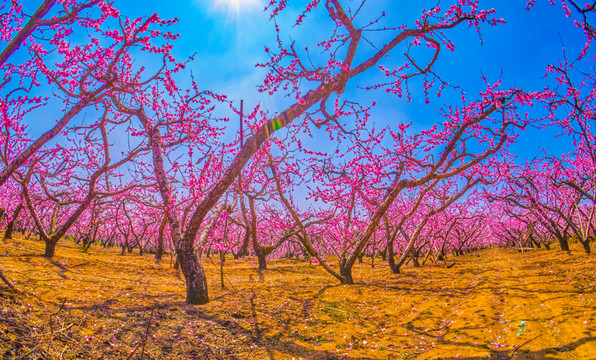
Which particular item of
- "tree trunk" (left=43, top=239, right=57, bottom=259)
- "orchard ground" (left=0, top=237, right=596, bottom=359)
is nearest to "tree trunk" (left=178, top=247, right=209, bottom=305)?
"orchard ground" (left=0, top=237, right=596, bottom=359)

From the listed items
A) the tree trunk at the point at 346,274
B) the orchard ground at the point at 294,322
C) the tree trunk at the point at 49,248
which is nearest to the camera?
the orchard ground at the point at 294,322

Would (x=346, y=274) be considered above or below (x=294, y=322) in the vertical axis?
above

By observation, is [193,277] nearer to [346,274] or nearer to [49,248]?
[346,274]

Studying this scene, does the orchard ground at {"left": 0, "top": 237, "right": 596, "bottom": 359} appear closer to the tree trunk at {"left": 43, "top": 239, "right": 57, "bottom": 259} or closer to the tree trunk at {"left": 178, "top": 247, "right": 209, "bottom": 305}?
the tree trunk at {"left": 178, "top": 247, "right": 209, "bottom": 305}

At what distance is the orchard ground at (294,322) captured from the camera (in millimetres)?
3773

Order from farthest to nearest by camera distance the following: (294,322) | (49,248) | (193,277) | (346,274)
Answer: (49,248)
(346,274)
(193,277)
(294,322)

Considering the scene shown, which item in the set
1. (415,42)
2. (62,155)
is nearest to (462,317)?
(415,42)

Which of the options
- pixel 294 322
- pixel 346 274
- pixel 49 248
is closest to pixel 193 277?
pixel 294 322

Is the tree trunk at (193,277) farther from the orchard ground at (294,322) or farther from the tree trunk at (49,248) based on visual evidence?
the tree trunk at (49,248)

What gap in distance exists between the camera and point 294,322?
6047 millimetres

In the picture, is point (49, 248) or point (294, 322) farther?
point (49, 248)

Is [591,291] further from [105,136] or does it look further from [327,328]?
[105,136]

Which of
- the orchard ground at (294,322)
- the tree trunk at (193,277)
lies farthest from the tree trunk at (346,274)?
the tree trunk at (193,277)

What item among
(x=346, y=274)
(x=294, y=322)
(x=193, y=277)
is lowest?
(x=294, y=322)
